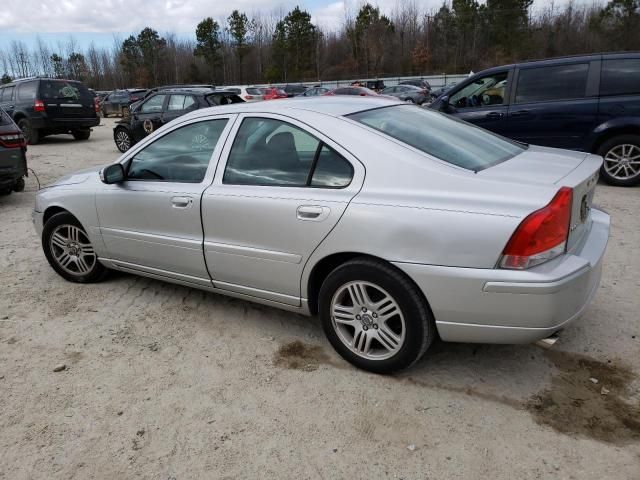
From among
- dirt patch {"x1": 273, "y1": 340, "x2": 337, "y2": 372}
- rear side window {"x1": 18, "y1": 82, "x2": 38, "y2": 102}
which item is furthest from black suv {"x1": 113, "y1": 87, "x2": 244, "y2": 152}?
dirt patch {"x1": 273, "y1": 340, "x2": 337, "y2": 372}

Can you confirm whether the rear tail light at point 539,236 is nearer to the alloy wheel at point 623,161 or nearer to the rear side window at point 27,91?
the alloy wheel at point 623,161

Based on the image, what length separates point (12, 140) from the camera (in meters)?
7.36

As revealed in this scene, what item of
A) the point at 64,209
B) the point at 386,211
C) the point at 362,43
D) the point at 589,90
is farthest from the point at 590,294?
the point at 362,43

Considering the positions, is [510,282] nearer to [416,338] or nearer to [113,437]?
[416,338]

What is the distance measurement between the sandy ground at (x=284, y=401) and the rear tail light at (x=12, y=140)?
4181 millimetres

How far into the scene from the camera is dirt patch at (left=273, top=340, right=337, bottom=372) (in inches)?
126

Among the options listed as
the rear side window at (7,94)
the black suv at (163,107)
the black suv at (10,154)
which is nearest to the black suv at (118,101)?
the rear side window at (7,94)

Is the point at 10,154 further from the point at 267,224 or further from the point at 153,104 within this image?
the point at 267,224

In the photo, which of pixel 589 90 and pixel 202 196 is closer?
pixel 202 196

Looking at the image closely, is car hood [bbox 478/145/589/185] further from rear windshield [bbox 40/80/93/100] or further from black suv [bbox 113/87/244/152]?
rear windshield [bbox 40/80/93/100]

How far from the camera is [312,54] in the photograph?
2849 inches

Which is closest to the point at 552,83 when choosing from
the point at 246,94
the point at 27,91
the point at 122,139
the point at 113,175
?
the point at 113,175

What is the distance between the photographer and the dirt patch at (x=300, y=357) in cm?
320

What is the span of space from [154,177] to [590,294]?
2.98m
